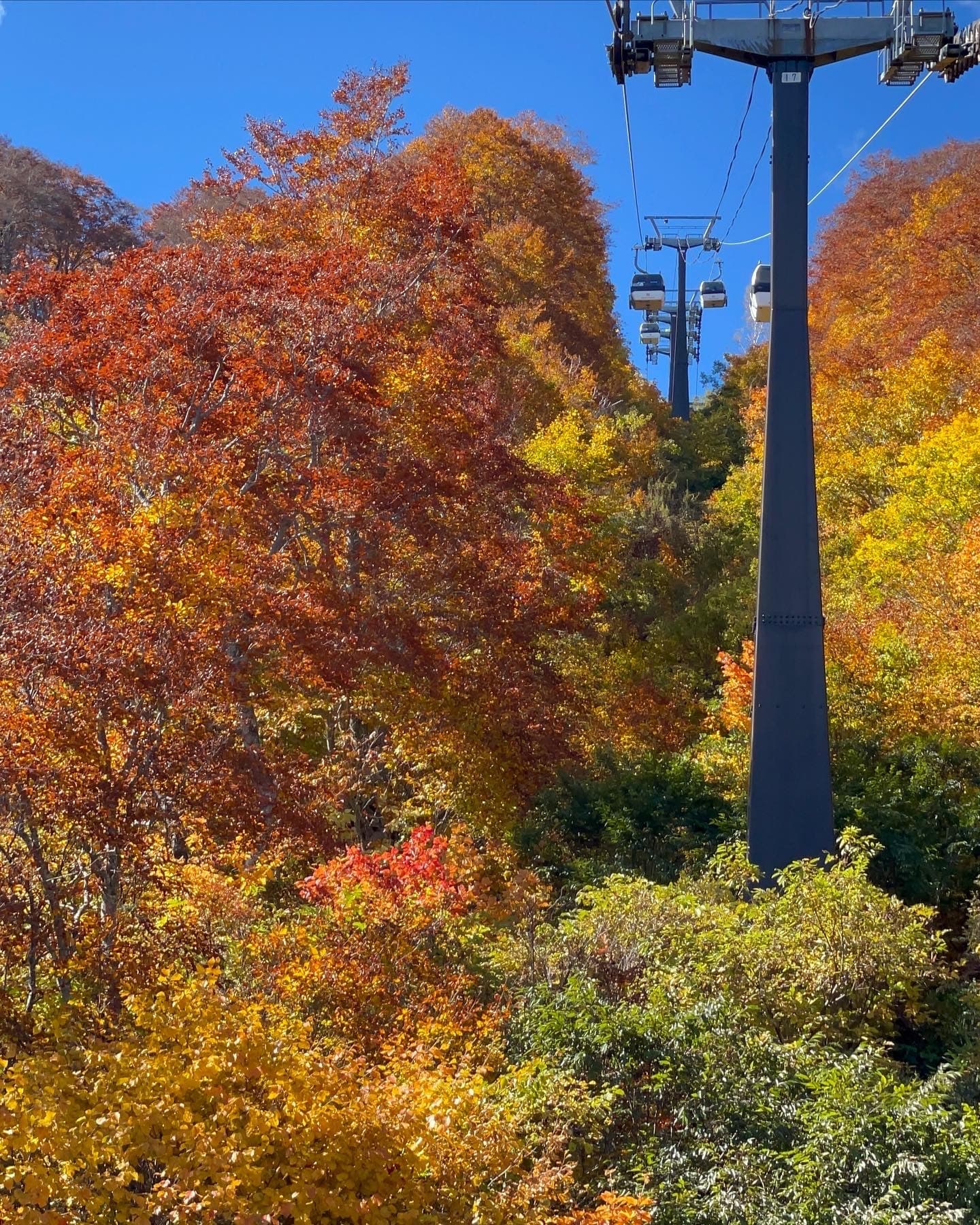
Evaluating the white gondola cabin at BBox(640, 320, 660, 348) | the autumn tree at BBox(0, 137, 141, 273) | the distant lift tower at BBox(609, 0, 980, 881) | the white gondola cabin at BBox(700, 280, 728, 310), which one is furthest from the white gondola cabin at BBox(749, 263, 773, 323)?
the white gondola cabin at BBox(640, 320, 660, 348)

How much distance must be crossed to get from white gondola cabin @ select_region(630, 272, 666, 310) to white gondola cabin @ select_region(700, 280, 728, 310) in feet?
19.2

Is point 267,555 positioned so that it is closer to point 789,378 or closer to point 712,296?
point 789,378

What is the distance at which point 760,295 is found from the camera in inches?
627

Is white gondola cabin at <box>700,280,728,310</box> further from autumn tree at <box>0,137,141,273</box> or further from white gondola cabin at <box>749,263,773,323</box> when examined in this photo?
white gondola cabin at <box>749,263,773,323</box>

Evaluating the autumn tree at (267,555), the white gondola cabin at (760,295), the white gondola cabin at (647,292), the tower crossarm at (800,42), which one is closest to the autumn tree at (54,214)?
the white gondola cabin at (647,292)

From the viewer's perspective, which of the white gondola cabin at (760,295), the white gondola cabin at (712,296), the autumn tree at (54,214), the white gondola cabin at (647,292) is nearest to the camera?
the white gondola cabin at (760,295)

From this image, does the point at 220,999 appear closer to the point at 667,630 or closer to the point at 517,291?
the point at 667,630

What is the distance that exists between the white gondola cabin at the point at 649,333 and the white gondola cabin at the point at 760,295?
79.5ft

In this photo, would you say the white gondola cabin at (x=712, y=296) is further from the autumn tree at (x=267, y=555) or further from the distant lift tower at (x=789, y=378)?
the distant lift tower at (x=789, y=378)

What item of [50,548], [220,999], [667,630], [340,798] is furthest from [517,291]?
[220,999]

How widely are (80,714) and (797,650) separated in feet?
23.6

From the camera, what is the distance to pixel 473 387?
729 inches

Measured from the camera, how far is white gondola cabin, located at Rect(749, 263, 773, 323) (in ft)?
52.4

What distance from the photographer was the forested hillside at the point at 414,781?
218 inches
